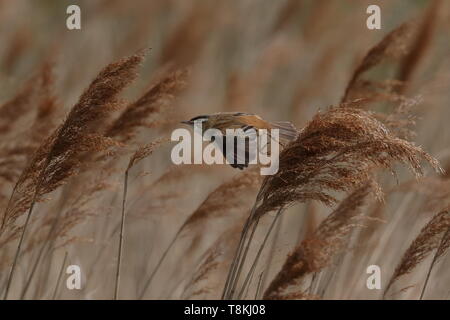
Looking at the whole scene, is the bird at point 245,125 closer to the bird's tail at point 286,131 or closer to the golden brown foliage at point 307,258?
the bird's tail at point 286,131

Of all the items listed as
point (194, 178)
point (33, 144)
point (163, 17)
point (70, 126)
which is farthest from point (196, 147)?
point (163, 17)

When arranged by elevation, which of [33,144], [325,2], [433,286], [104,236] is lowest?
[433,286]

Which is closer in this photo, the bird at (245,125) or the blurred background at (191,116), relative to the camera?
the bird at (245,125)

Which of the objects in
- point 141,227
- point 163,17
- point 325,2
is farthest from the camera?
point 163,17

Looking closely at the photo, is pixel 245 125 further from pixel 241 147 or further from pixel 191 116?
pixel 191 116

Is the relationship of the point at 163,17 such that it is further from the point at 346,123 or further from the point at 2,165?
the point at 346,123

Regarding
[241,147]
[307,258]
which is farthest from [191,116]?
[307,258]

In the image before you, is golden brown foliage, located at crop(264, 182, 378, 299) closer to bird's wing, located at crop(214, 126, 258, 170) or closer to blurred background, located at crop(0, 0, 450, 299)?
bird's wing, located at crop(214, 126, 258, 170)

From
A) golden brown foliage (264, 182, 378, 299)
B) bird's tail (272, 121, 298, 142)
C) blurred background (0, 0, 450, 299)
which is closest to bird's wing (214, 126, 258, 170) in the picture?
bird's tail (272, 121, 298, 142)

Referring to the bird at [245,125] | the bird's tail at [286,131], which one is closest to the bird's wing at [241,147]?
the bird at [245,125]
